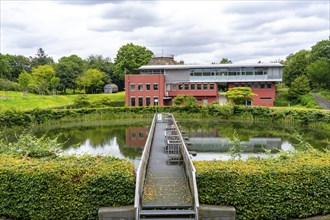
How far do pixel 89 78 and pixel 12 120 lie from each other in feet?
78.6

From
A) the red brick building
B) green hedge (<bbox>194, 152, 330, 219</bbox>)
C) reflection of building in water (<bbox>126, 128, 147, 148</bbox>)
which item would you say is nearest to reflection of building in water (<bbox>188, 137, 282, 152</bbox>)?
reflection of building in water (<bbox>126, 128, 147, 148</bbox>)

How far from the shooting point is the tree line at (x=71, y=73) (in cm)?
4625

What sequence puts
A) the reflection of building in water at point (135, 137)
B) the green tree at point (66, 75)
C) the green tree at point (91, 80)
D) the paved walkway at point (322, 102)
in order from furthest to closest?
the green tree at point (66, 75) → the green tree at point (91, 80) → the paved walkway at point (322, 102) → the reflection of building in water at point (135, 137)

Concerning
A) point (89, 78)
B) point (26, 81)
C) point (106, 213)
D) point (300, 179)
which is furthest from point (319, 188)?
point (89, 78)

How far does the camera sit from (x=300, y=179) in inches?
271

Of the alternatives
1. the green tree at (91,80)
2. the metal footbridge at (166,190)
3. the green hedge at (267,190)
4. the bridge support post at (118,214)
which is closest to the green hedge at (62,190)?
the bridge support post at (118,214)

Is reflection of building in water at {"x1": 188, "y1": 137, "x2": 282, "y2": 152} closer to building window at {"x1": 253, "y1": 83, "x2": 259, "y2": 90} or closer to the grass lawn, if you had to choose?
building window at {"x1": 253, "y1": 83, "x2": 259, "y2": 90}

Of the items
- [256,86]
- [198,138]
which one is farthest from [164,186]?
[256,86]

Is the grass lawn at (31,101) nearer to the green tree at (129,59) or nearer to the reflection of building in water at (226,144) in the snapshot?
the green tree at (129,59)

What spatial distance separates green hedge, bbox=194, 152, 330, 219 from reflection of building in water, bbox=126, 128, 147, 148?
11.8m

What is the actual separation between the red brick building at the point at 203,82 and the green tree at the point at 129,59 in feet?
55.0

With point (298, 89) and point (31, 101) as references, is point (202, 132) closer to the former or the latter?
point (298, 89)

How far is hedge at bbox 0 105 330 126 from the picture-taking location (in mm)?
25617

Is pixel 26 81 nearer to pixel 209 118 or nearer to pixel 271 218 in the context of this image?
pixel 209 118
